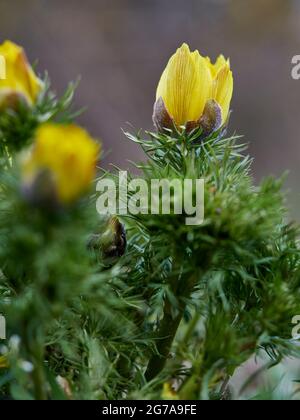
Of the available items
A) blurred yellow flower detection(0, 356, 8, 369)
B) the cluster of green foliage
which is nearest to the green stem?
the cluster of green foliage

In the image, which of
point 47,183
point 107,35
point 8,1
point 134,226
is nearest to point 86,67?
point 107,35

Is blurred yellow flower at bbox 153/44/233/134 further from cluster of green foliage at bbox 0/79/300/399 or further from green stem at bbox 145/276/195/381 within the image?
green stem at bbox 145/276/195/381

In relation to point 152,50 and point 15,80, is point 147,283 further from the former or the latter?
point 152,50

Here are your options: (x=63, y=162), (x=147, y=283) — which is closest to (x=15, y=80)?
Answer: (x=63, y=162)

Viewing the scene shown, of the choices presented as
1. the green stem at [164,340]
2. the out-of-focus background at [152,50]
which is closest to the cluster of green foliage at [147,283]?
the green stem at [164,340]

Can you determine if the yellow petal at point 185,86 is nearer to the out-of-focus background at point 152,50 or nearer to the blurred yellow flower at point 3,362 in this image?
the blurred yellow flower at point 3,362

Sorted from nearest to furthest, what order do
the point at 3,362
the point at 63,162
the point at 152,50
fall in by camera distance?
the point at 63,162 < the point at 3,362 < the point at 152,50

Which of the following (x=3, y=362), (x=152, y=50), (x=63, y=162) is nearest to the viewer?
(x=63, y=162)

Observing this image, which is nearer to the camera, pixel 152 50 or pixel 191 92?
pixel 191 92

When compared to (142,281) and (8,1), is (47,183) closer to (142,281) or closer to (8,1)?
(142,281)
